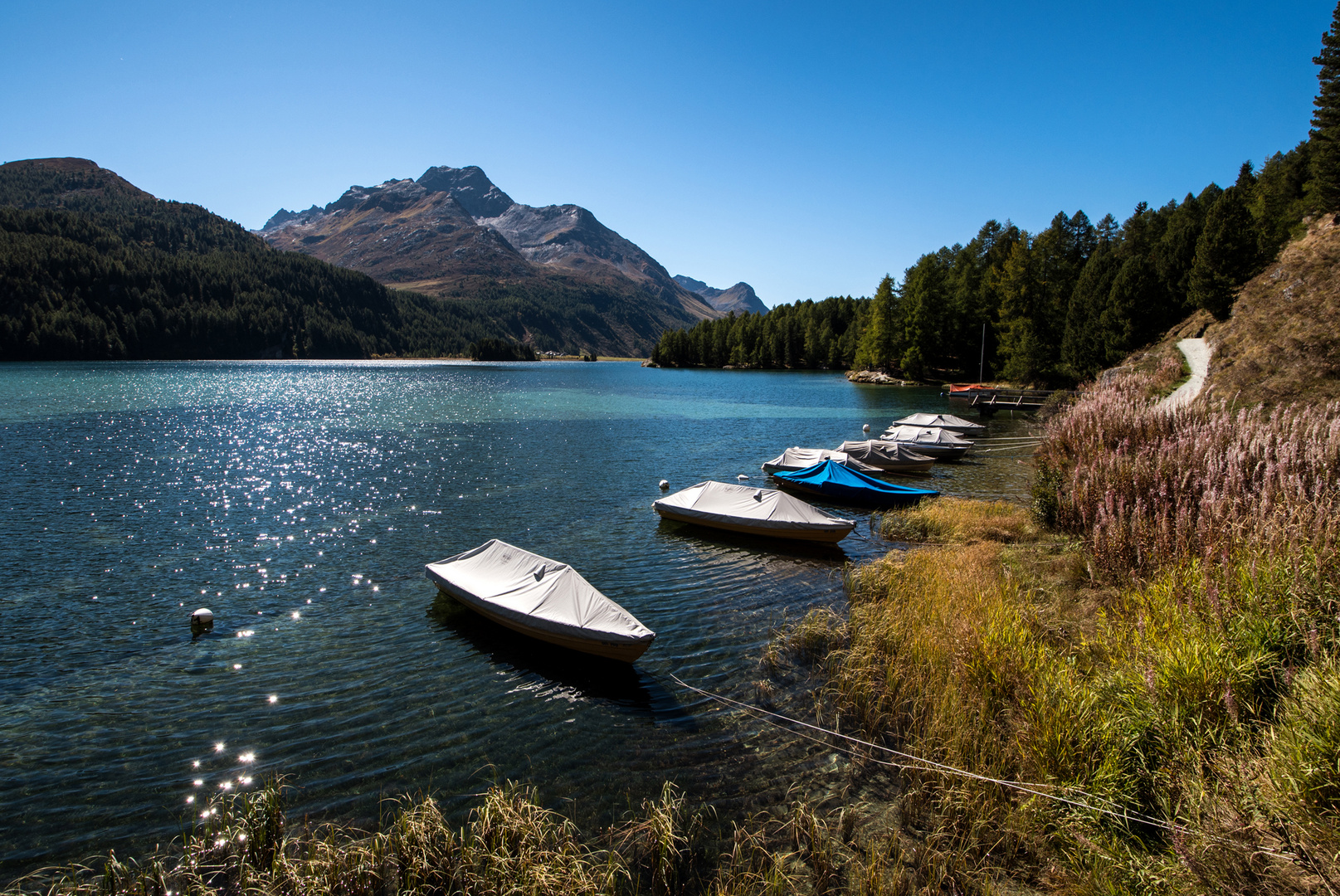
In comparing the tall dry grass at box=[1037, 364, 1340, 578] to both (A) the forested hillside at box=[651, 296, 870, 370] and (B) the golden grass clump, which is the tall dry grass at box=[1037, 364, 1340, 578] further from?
(A) the forested hillside at box=[651, 296, 870, 370]

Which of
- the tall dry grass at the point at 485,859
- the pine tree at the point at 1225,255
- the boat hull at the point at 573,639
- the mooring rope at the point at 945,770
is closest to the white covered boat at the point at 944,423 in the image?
the pine tree at the point at 1225,255

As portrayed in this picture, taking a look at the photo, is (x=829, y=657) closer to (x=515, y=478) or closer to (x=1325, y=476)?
(x=1325, y=476)

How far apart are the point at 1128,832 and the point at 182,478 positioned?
41.1m

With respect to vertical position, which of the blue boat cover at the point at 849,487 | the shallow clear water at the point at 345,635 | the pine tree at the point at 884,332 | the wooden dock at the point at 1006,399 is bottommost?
the shallow clear water at the point at 345,635

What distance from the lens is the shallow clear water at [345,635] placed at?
1025cm

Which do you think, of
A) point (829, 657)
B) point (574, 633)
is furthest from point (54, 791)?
point (829, 657)

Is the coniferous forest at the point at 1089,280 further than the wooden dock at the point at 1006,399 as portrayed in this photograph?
No

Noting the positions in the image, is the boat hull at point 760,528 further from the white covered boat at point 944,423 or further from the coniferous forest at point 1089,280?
the coniferous forest at point 1089,280

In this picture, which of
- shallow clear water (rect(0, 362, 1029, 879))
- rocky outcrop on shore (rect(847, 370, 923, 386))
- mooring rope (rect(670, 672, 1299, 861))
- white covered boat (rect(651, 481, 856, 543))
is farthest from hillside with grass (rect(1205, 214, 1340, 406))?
rocky outcrop on shore (rect(847, 370, 923, 386))

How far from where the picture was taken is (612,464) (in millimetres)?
39750

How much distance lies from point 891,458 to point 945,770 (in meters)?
28.3

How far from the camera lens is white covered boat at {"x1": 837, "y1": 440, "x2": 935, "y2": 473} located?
3544cm

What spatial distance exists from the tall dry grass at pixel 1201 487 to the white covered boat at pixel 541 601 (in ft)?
32.4

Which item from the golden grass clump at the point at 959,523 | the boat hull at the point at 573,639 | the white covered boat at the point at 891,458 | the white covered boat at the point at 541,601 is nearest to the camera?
the boat hull at the point at 573,639
